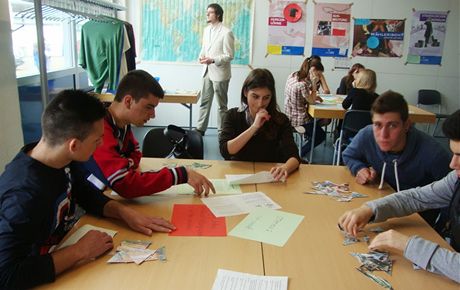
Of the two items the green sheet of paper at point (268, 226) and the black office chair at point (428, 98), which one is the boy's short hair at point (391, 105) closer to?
the green sheet of paper at point (268, 226)

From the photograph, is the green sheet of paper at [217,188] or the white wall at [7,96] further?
the white wall at [7,96]

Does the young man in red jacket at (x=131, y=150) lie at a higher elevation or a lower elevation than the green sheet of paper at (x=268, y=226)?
higher

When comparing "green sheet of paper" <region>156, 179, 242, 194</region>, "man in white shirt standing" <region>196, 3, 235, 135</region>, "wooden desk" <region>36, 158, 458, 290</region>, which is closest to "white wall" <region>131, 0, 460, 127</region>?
"man in white shirt standing" <region>196, 3, 235, 135</region>

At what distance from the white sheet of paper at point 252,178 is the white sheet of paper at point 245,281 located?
800 mm

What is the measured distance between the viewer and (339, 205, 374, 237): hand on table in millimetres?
1438

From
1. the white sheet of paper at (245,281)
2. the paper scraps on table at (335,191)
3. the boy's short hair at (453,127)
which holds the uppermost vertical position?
the boy's short hair at (453,127)

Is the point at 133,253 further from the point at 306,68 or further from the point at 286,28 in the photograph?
the point at 286,28

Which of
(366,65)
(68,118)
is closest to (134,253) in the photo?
(68,118)

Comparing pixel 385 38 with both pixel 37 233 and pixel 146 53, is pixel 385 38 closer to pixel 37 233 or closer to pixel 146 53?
pixel 146 53

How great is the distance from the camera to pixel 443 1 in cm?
598

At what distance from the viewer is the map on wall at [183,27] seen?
19.3ft

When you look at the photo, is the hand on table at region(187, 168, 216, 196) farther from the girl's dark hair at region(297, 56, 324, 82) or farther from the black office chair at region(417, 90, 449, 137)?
the black office chair at region(417, 90, 449, 137)

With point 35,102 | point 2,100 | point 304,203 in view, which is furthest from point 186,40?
point 304,203

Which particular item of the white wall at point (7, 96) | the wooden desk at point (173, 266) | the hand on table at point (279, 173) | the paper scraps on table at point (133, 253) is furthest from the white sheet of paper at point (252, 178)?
the white wall at point (7, 96)
